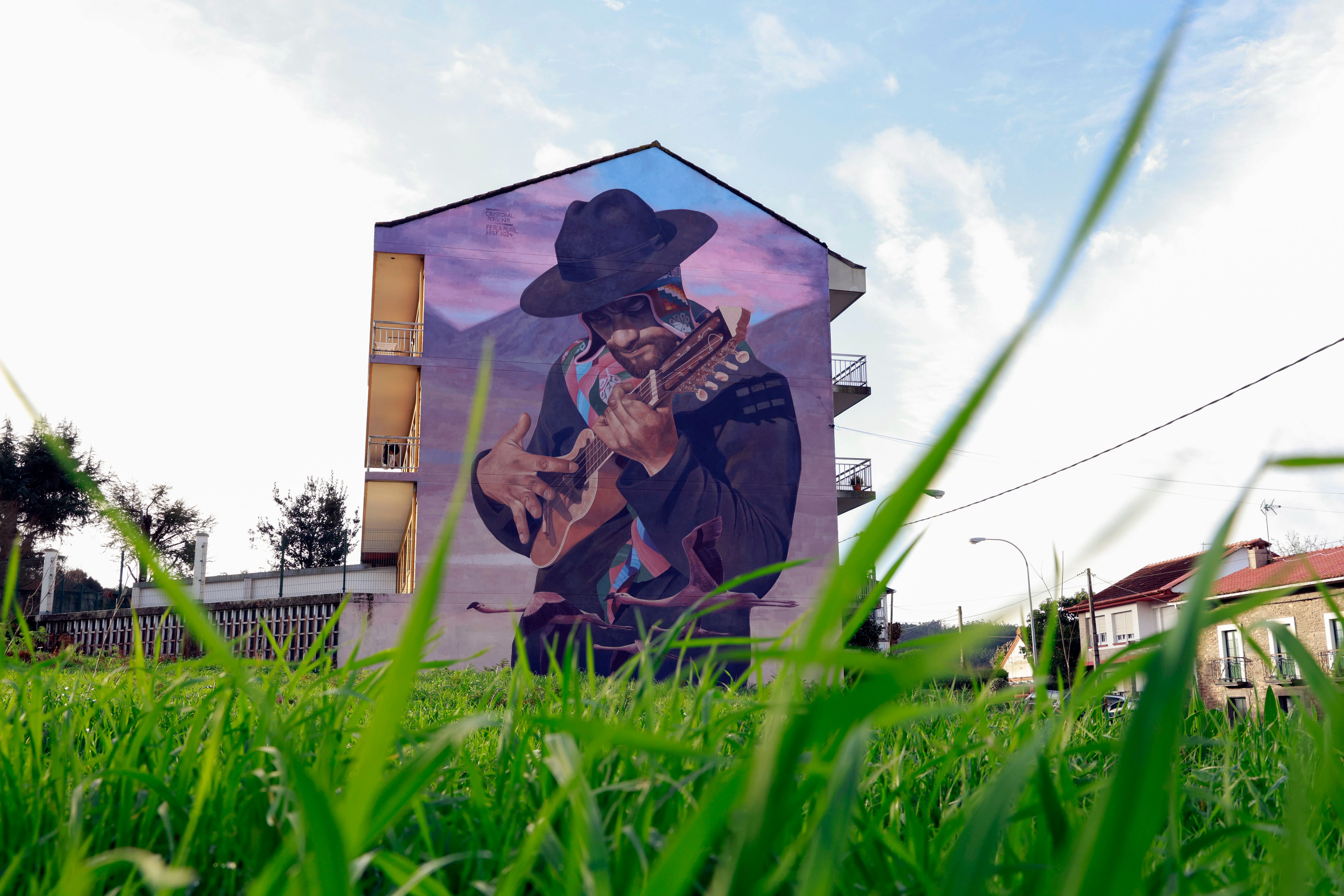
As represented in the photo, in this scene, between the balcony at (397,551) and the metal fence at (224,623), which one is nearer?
the metal fence at (224,623)

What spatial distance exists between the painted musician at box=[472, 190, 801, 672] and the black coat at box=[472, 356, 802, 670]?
24mm

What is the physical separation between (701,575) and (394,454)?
6.60 metres

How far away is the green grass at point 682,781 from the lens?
368 millimetres

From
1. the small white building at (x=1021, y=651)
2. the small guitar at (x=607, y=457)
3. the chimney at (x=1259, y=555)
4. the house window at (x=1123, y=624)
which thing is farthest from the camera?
the house window at (x=1123, y=624)

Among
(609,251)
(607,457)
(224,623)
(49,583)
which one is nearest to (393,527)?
(224,623)

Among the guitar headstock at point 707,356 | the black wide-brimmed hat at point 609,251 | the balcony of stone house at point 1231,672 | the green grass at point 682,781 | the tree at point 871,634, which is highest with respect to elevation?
the black wide-brimmed hat at point 609,251

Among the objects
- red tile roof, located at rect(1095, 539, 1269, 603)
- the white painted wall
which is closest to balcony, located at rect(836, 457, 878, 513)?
Answer: the white painted wall

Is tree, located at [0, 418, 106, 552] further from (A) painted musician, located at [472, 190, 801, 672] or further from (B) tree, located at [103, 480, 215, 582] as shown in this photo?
(A) painted musician, located at [472, 190, 801, 672]

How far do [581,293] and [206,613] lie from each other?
56.2 ft

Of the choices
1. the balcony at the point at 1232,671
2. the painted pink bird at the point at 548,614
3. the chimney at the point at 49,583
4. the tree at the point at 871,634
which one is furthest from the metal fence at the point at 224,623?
the balcony at the point at 1232,671

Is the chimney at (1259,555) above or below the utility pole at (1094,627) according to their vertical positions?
above

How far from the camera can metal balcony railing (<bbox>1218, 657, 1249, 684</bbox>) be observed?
90.5 feet

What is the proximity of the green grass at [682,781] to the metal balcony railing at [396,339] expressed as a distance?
51.3 feet

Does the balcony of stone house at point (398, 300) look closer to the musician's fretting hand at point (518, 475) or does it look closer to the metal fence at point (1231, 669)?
the musician's fretting hand at point (518, 475)
